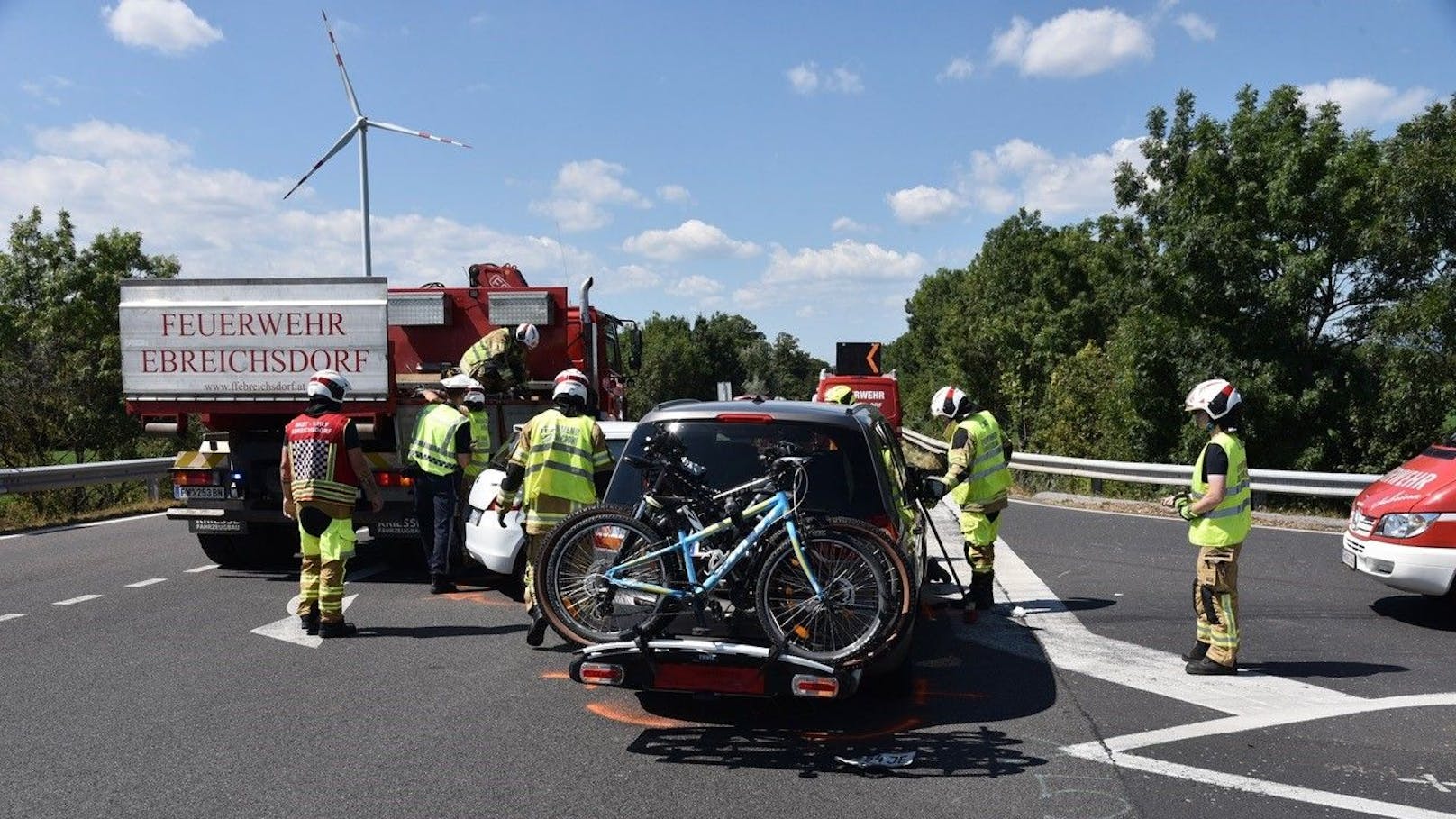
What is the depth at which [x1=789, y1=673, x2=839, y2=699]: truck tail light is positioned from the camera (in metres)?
5.05

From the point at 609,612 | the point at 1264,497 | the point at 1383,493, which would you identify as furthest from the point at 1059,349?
the point at 609,612

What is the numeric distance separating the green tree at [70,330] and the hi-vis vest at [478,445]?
1810 cm

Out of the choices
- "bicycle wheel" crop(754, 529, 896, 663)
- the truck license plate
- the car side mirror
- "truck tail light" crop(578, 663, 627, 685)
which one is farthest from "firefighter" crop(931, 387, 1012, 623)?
the truck license plate

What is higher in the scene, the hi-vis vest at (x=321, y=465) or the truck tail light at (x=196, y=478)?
the hi-vis vest at (x=321, y=465)

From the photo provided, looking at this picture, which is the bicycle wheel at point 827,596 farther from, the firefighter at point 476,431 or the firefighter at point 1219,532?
the firefighter at point 476,431

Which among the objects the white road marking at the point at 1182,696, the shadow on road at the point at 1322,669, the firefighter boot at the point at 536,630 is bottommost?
the shadow on road at the point at 1322,669

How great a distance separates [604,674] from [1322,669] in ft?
14.9

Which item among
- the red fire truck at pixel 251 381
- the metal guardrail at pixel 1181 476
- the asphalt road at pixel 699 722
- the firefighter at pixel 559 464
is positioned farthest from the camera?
the metal guardrail at pixel 1181 476

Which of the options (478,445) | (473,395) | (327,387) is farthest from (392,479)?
(327,387)

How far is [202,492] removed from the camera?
33.8ft

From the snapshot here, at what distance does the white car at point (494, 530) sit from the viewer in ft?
29.1

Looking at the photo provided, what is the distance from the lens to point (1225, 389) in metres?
6.82

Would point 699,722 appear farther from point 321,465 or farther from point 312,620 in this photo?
point 321,465

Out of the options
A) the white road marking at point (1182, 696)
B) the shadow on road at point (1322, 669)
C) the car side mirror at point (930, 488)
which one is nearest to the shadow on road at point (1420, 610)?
the shadow on road at point (1322, 669)
